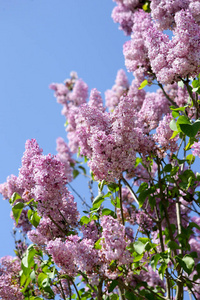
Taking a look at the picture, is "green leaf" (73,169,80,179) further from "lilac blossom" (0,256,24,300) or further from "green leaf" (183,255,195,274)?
"green leaf" (183,255,195,274)

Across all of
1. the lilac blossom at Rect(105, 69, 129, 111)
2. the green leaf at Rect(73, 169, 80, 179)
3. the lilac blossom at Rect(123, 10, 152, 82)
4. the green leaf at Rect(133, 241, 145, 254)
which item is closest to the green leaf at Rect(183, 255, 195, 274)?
the green leaf at Rect(133, 241, 145, 254)

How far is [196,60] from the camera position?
2.73 m

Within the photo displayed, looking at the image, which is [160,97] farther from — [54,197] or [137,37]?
[54,197]

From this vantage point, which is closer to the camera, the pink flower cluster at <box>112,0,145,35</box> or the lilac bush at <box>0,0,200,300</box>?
the lilac bush at <box>0,0,200,300</box>

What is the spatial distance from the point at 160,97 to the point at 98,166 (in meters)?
3.60

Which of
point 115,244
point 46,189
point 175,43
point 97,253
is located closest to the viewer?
point 115,244

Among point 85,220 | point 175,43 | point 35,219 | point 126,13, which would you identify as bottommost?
point 85,220

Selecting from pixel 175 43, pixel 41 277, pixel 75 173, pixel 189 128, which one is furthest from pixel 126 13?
pixel 41 277

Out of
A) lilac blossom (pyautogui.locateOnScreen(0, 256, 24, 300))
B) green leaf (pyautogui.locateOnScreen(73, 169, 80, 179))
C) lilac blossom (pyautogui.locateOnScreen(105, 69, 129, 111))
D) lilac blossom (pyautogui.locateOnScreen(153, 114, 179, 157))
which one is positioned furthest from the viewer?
green leaf (pyautogui.locateOnScreen(73, 169, 80, 179))

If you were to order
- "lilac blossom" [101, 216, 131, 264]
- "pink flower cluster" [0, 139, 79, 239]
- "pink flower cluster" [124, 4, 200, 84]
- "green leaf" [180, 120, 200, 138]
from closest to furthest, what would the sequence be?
"lilac blossom" [101, 216, 131, 264] < "green leaf" [180, 120, 200, 138] < "pink flower cluster" [0, 139, 79, 239] < "pink flower cluster" [124, 4, 200, 84]

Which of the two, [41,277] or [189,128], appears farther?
[41,277]

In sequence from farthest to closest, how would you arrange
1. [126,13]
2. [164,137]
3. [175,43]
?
1. [126,13]
2. [164,137]
3. [175,43]

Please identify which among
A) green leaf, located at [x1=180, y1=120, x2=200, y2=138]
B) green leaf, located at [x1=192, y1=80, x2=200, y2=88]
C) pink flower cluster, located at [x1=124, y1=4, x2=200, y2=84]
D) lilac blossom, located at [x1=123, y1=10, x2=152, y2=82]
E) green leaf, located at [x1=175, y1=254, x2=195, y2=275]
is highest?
lilac blossom, located at [x1=123, y1=10, x2=152, y2=82]

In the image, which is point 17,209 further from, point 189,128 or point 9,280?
point 9,280
